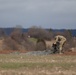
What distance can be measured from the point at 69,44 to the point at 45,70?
31802 mm

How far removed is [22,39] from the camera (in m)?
55.0

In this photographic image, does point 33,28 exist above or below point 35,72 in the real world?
above

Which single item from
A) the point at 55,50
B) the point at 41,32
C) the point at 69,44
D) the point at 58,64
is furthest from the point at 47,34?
the point at 58,64

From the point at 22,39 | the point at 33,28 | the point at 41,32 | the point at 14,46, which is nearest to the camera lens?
the point at 14,46

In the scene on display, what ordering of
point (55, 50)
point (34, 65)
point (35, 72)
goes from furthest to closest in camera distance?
1. point (55, 50)
2. point (34, 65)
3. point (35, 72)

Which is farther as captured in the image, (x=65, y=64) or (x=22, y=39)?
(x=22, y=39)

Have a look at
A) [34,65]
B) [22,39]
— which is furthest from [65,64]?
[22,39]

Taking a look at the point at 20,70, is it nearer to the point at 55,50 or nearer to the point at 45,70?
the point at 45,70

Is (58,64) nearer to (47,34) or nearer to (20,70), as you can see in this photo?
(20,70)

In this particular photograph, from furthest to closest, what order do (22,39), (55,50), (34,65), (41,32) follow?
(41,32), (22,39), (55,50), (34,65)

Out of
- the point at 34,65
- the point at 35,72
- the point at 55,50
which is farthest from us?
the point at 55,50

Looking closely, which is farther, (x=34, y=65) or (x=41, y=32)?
(x=41, y=32)

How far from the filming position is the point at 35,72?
16031mm

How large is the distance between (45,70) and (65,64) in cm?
210
